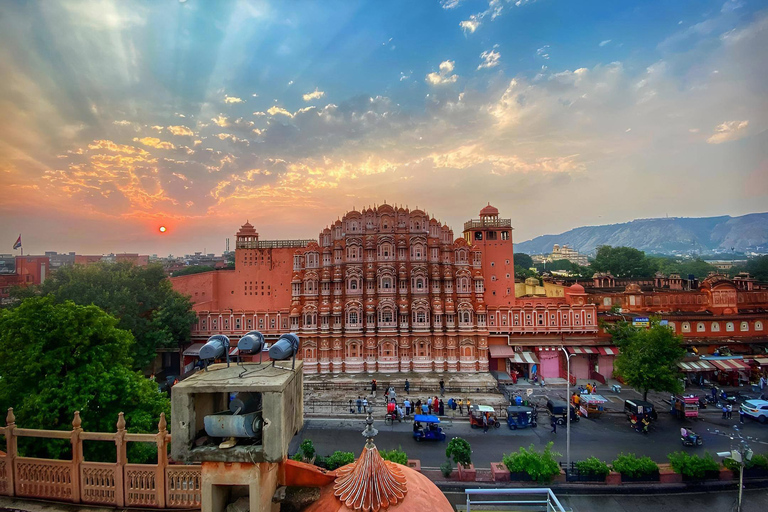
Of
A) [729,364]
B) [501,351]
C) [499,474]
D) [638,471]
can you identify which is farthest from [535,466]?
[729,364]

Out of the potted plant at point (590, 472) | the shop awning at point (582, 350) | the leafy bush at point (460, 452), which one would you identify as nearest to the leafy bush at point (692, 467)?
the potted plant at point (590, 472)

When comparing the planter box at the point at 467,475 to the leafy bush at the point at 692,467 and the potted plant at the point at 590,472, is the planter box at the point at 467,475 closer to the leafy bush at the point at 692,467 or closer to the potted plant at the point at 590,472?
the potted plant at the point at 590,472

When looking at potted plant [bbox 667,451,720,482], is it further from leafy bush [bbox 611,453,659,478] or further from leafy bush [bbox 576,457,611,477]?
leafy bush [bbox 576,457,611,477]

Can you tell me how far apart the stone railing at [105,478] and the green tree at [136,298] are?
63.7 ft

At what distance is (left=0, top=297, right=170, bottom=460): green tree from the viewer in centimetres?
1259

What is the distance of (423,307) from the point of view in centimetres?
3206

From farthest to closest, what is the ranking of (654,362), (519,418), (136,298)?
(136,298)
(654,362)
(519,418)

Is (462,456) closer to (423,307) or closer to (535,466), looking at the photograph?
(535,466)

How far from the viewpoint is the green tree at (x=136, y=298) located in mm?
27141

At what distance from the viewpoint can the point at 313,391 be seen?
2869cm

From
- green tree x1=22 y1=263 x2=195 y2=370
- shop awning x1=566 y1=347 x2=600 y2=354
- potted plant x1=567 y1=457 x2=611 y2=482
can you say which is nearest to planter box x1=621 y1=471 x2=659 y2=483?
potted plant x1=567 y1=457 x2=611 y2=482

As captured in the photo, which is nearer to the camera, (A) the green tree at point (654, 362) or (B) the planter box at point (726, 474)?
(B) the planter box at point (726, 474)

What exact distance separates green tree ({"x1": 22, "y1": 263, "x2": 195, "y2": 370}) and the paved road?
1551cm

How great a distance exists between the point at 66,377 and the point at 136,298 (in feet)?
62.3
